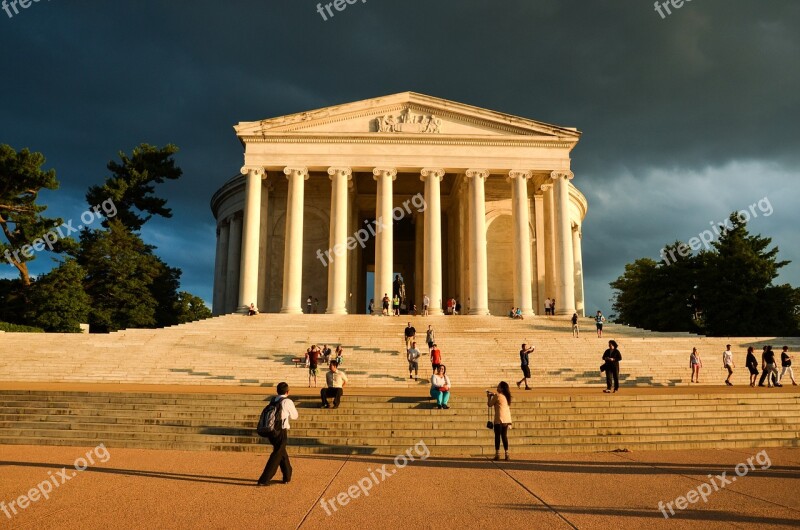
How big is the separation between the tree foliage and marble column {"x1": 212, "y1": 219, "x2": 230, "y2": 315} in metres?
44.2

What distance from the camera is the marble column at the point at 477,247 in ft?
138

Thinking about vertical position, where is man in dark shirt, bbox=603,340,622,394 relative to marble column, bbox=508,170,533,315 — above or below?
below

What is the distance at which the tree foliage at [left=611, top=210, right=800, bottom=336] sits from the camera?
47312 mm

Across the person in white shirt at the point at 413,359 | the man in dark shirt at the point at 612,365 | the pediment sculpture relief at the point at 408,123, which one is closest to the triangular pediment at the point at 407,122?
the pediment sculpture relief at the point at 408,123

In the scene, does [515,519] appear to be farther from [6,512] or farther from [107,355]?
[107,355]

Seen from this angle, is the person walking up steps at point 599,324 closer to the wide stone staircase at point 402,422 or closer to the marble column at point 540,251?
the marble column at point 540,251

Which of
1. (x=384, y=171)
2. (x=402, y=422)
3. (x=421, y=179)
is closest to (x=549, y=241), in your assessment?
(x=421, y=179)

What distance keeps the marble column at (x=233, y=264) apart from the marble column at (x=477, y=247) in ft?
80.6

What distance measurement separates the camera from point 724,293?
48.8m

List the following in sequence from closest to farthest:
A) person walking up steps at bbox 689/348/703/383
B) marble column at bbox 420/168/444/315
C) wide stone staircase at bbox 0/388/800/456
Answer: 1. wide stone staircase at bbox 0/388/800/456
2. person walking up steps at bbox 689/348/703/383
3. marble column at bbox 420/168/444/315

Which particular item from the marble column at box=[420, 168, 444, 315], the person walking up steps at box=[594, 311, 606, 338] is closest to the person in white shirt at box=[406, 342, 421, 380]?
the person walking up steps at box=[594, 311, 606, 338]

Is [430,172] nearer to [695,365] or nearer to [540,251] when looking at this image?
[540,251]

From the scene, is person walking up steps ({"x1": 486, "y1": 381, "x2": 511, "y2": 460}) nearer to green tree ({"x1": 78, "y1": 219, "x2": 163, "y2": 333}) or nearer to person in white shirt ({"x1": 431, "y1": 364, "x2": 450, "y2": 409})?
person in white shirt ({"x1": 431, "y1": 364, "x2": 450, "y2": 409})

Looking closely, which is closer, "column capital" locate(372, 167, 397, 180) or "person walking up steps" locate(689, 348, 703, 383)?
"person walking up steps" locate(689, 348, 703, 383)
